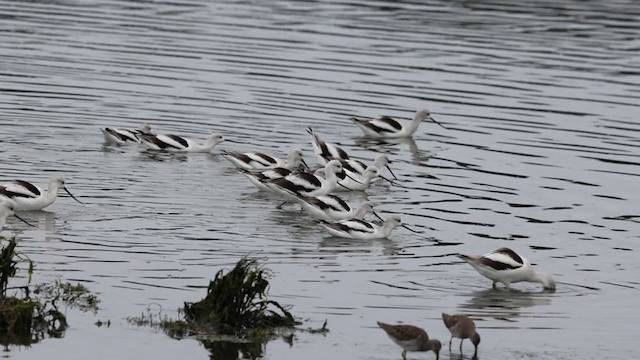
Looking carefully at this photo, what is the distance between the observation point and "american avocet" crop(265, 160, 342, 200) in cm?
2355

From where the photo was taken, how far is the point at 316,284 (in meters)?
18.1

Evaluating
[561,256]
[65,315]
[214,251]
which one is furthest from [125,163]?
[65,315]

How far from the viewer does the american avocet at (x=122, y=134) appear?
1067 inches

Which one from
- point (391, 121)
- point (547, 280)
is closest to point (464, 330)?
point (547, 280)

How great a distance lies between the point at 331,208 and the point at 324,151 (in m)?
4.66

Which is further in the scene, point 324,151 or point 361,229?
point 324,151

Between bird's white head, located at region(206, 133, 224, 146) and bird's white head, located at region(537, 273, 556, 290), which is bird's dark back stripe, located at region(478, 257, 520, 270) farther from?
bird's white head, located at region(206, 133, 224, 146)

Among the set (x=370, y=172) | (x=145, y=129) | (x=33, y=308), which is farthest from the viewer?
(x=145, y=129)

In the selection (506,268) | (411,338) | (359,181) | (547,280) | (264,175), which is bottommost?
(411,338)

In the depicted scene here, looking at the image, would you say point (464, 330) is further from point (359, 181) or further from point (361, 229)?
point (359, 181)

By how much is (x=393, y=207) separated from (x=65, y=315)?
925cm

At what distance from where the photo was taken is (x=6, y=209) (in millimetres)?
20125

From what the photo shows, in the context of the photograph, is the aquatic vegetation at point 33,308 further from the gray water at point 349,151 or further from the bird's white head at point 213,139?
the bird's white head at point 213,139

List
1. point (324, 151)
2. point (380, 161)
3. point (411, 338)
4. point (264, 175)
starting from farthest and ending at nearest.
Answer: point (324, 151), point (380, 161), point (264, 175), point (411, 338)
